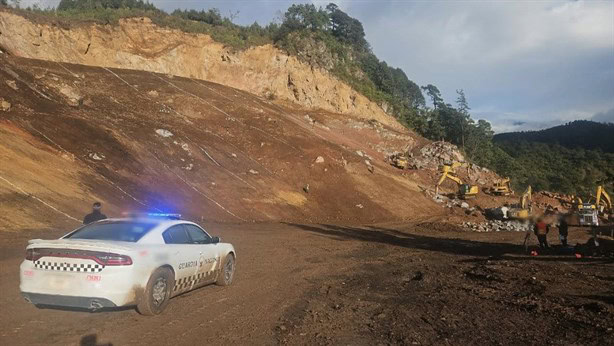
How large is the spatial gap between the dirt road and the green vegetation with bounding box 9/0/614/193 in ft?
125

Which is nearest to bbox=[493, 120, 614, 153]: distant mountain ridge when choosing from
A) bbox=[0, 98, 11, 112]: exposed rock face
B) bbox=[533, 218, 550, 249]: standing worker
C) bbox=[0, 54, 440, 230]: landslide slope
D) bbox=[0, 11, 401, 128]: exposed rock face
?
bbox=[0, 11, 401, 128]: exposed rock face

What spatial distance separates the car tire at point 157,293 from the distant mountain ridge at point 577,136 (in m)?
116

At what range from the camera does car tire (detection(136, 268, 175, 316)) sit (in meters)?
6.85

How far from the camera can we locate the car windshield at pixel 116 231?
7.32m

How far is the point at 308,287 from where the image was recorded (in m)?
9.91

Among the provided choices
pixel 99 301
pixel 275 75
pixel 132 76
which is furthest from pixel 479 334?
pixel 275 75

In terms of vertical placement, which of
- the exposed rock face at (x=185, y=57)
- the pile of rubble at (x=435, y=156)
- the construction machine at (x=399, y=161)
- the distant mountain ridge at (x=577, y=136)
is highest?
the distant mountain ridge at (x=577, y=136)

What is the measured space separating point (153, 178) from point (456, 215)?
68.8 feet

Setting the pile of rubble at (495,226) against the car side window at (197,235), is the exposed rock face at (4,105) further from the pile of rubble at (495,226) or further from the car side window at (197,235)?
the pile of rubble at (495,226)

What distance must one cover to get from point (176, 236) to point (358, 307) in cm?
324

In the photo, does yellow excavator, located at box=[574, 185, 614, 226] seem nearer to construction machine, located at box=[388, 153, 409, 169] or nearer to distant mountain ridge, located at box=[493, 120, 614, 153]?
construction machine, located at box=[388, 153, 409, 169]

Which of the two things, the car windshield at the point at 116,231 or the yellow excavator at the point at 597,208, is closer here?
the car windshield at the point at 116,231

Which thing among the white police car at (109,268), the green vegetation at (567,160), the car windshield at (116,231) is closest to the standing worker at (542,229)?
the white police car at (109,268)

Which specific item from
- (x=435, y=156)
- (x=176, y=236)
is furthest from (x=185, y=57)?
(x=176, y=236)
